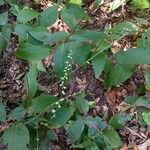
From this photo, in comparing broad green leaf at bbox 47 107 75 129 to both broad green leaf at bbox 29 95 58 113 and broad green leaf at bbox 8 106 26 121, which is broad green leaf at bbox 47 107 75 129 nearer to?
broad green leaf at bbox 29 95 58 113

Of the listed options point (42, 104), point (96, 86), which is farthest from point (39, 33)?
point (96, 86)

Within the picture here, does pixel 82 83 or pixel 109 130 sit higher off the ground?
pixel 109 130

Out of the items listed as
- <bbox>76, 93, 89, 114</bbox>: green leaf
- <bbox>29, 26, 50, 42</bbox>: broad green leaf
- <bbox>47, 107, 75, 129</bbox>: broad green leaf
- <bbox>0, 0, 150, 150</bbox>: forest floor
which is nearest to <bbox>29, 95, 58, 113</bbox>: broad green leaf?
<bbox>47, 107, 75, 129</bbox>: broad green leaf

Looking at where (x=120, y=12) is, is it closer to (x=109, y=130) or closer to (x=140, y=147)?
(x=140, y=147)

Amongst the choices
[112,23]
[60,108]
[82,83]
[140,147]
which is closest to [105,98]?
[82,83]

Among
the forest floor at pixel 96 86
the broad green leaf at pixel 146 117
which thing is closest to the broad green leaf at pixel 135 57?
the broad green leaf at pixel 146 117

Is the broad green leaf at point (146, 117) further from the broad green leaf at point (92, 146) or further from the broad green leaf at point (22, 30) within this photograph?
the broad green leaf at point (22, 30)
